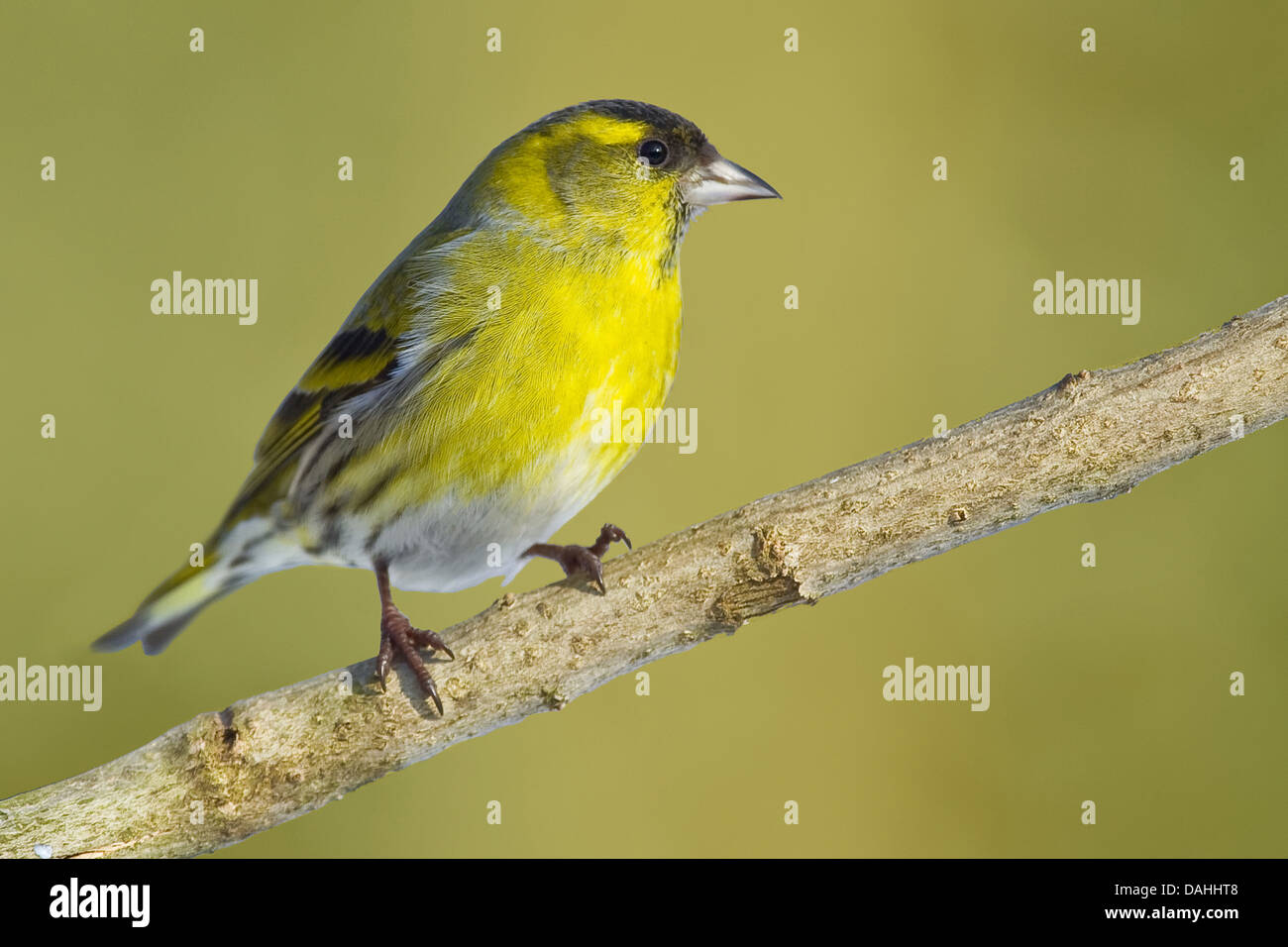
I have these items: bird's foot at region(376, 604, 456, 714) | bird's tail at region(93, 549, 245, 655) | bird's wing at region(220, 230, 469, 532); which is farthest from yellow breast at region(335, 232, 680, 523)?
bird's tail at region(93, 549, 245, 655)

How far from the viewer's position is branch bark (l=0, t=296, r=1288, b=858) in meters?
1.99

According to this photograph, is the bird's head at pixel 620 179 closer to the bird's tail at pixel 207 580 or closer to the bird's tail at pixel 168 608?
the bird's tail at pixel 207 580

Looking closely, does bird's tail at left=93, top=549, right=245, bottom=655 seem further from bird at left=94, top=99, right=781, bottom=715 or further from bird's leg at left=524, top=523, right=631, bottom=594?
bird's leg at left=524, top=523, right=631, bottom=594

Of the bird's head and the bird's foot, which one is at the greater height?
the bird's head

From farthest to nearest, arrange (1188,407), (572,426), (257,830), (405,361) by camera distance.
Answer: (405,361) → (572,426) → (257,830) → (1188,407)

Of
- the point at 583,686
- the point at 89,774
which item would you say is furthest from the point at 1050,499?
the point at 89,774

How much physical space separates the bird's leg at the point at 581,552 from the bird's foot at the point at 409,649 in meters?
0.33

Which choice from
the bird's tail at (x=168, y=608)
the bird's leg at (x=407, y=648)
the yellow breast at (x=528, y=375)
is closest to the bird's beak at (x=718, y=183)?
the yellow breast at (x=528, y=375)

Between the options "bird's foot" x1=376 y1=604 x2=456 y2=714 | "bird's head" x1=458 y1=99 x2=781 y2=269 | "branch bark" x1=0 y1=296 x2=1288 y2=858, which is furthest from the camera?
"bird's head" x1=458 y1=99 x2=781 y2=269

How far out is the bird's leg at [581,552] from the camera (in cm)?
225

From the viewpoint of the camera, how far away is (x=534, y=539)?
2.49 metres

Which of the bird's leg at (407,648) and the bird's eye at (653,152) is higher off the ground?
the bird's eye at (653,152)

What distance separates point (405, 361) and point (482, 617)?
2.13 feet

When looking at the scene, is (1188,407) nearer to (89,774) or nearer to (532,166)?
(532,166)
